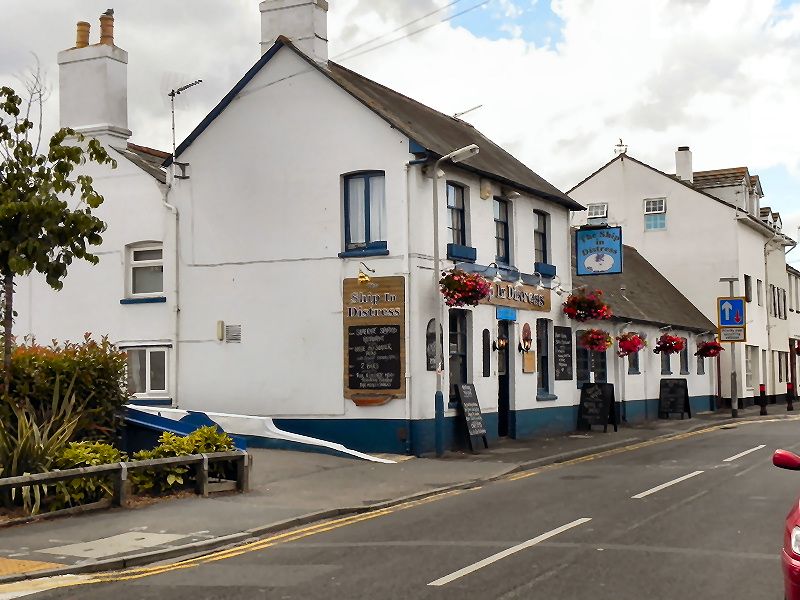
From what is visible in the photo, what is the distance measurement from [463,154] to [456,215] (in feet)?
7.39

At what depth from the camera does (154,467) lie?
14781 millimetres

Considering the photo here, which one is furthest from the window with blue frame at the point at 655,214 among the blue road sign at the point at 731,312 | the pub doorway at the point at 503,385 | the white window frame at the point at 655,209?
the pub doorway at the point at 503,385

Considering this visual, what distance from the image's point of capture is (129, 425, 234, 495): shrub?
14.9 metres

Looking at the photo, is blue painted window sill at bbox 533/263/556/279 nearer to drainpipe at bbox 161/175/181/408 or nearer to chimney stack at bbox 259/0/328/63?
chimney stack at bbox 259/0/328/63

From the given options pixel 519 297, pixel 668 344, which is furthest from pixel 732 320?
pixel 519 297

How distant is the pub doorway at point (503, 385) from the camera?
25.4 m

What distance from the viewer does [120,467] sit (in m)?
13.8

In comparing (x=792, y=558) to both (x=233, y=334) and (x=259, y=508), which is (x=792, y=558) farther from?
(x=233, y=334)

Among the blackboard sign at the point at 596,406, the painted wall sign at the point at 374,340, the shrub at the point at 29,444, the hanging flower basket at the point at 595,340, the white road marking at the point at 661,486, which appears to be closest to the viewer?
the shrub at the point at 29,444

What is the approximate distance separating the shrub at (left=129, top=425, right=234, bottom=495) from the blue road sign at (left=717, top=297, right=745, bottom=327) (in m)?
28.5

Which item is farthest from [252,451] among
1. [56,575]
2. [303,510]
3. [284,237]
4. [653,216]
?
[653,216]

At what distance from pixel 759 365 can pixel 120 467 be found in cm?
4149

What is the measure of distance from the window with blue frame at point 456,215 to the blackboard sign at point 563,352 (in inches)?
228

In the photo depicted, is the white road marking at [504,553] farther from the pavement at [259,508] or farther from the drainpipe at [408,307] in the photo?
the drainpipe at [408,307]
